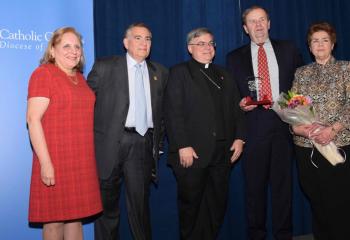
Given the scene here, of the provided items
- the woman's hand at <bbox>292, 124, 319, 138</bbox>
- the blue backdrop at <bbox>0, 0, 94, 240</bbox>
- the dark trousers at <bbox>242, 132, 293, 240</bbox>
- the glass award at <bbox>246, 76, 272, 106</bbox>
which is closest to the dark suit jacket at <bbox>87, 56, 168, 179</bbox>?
the blue backdrop at <bbox>0, 0, 94, 240</bbox>

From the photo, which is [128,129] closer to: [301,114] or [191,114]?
[191,114]

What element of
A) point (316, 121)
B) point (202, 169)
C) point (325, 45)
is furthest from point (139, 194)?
point (325, 45)

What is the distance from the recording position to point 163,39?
12.7 ft

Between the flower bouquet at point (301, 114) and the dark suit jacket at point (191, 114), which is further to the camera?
the dark suit jacket at point (191, 114)

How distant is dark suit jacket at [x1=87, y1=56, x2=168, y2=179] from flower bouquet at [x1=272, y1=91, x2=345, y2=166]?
99 cm

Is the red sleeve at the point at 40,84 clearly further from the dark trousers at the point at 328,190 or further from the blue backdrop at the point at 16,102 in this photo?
the dark trousers at the point at 328,190

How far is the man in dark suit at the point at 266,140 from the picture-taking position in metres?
3.44

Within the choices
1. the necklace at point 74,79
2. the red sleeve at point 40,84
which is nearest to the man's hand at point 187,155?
the necklace at point 74,79

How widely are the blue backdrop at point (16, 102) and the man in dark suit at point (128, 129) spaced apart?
523 millimetres

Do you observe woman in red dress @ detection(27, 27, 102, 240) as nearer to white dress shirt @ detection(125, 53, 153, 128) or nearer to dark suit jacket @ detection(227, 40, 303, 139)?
white dress shirt @ detection(125, 53, 153, 128)

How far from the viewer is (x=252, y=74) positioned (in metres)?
3.50

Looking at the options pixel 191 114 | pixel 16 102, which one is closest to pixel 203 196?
pixel 191 114

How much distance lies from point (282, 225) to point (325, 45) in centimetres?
154

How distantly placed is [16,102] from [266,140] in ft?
6.65
